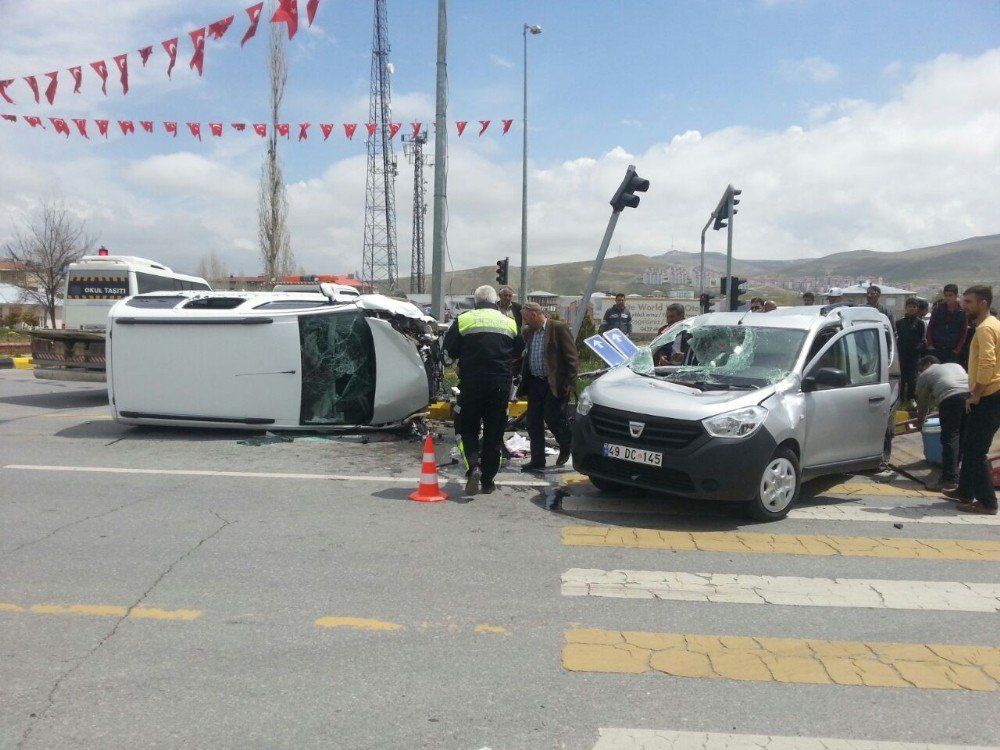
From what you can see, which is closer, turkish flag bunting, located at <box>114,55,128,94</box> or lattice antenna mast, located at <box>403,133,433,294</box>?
turkish flag bunting, located at <box>114,55,128,94</box>

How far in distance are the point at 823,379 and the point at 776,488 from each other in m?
1.04

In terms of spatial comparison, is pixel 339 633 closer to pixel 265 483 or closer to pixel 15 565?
pixel 15 565

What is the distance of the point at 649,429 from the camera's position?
629 centimetres

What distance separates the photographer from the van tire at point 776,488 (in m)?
6.25

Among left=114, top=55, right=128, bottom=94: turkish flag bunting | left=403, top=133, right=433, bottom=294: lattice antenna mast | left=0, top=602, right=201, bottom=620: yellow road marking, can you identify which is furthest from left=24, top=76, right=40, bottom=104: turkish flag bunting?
left=403, top=133, right=433, bottom=294: lattice antenna mast

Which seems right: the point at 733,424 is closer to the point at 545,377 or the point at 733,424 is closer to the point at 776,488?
the point at 776,488

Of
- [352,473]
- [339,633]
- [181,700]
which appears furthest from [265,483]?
[181,700]

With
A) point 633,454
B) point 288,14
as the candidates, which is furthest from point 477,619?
point 288,14

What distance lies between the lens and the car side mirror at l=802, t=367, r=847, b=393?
6.62 meters

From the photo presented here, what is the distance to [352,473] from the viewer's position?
7980 millimetres

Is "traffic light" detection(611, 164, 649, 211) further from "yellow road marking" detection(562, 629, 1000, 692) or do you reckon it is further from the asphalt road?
"yellow road marking" detection(562, 629, 1000, 692)

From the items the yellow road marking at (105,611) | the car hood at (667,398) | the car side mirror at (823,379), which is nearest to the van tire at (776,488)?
the car hood at (667,398)

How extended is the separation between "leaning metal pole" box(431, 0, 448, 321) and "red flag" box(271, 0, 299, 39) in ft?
8.59

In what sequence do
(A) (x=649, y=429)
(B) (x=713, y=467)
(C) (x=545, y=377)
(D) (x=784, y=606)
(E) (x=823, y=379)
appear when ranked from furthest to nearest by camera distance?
(C) (x=545, y=377) → (E) (x=823, y=379) → (A) (x=649, y=429) → (B) (x=713, y=467) → (D) (x=784, y=606)
